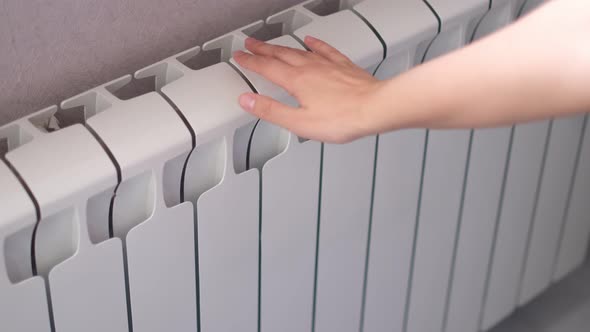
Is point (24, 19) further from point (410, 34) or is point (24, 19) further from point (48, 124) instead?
point (410, 34)

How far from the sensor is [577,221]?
1.55 m

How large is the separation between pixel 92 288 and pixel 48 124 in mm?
146

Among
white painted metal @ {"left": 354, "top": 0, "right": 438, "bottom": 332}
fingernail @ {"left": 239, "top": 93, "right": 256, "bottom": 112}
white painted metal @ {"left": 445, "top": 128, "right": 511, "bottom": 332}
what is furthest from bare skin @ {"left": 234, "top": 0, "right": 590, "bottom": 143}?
white painted metal @ {"left": 445, "top": 128, "right": 511, "bottom": 332}

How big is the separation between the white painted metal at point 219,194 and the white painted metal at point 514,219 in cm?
46

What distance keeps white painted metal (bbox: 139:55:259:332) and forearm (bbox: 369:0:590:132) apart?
0.16 metres

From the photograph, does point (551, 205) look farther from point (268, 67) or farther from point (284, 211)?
point (268, 67)

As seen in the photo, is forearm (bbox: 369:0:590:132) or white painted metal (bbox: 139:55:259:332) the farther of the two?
white painted metal (bbox: 139:55:259:332)

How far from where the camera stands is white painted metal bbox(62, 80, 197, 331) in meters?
0.78

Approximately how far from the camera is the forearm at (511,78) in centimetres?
69

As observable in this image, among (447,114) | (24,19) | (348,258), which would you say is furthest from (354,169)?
(24,19)

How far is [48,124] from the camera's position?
0.81 metres

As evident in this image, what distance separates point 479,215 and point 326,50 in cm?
49

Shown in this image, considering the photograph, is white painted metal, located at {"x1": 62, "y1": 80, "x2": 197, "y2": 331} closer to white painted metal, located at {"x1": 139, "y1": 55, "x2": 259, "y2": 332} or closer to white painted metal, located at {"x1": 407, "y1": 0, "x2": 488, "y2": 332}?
white painted metal, located at {"x1": 139, "y1": 55, "x2": 259, "y2": 332}

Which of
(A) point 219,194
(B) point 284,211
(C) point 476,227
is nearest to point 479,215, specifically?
(C) point 476,227
